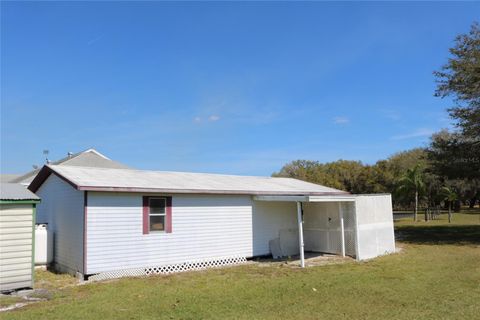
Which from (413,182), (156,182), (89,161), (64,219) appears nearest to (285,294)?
(156,182)

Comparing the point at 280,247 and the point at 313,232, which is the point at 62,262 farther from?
the point at 313,232

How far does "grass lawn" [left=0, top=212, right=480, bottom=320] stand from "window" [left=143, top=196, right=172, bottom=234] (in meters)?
1.58

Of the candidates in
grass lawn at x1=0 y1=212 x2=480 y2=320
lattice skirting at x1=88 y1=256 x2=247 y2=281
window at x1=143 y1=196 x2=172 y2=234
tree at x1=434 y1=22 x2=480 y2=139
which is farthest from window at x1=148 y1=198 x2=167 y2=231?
tree at x1=434 y1=22 x2=480 y2=139

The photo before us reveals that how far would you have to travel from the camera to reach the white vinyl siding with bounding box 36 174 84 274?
1110 centimetres

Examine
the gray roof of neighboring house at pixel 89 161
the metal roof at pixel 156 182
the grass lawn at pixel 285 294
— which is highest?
the gray roof of neighboring house at pixel 89 161

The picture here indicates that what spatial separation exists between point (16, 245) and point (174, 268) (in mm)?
A: 4693

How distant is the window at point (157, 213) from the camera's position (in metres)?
12.0

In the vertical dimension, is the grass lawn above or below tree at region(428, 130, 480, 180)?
below

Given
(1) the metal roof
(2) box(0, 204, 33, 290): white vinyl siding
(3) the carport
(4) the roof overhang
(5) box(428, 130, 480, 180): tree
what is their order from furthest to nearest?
(5) box(428, 130, 480, 180): tree → (3) the carport → (4) the roof overhang → (1) the metal roof → (2) box(0, 204, 33, 290): white vinyl siding

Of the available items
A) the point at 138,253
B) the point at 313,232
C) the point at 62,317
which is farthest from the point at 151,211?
the point at 313,232

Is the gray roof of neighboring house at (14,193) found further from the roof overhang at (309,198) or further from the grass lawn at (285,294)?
the roof overhang at (309,198)

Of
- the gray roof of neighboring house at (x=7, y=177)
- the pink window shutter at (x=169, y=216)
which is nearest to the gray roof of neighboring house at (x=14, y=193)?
the pink window shutter at (x=169, y=216)

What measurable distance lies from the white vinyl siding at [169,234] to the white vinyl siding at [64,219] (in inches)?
20.6

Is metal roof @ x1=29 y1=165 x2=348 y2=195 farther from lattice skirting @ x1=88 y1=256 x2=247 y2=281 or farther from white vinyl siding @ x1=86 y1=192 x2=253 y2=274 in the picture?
lattice skirting @ x1=88 y1=256 x2=247 y2=281
